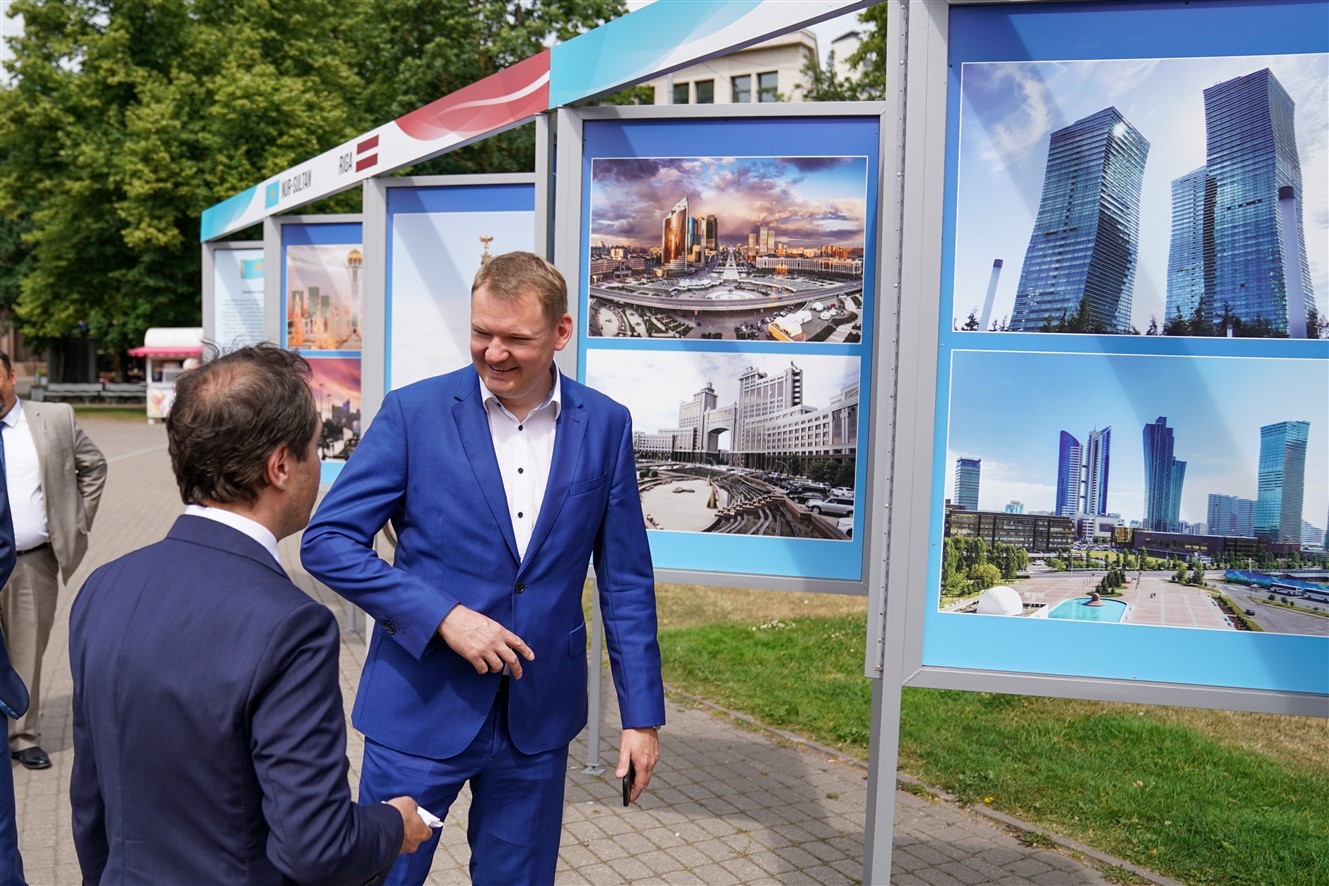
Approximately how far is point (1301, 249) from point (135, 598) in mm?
2892

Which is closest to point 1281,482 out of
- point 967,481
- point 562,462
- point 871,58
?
point 967,481

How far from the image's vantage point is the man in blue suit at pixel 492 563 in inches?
108

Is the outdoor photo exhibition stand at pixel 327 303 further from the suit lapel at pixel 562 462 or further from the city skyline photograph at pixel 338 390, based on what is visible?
the suit lapel at pixel 562 462

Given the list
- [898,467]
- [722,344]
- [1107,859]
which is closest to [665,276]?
[722,344]

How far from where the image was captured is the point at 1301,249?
10.1ft

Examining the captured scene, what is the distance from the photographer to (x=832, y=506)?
4582mm

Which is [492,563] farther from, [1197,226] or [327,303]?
[327,303]

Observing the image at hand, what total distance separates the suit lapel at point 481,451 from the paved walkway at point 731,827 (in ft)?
7.17

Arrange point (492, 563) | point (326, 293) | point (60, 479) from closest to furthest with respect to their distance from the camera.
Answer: point (492, 563), point (60, 479), point (326, 293)

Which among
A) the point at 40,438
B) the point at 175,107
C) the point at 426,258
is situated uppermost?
the point at 175,107

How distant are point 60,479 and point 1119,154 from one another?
4.86 m

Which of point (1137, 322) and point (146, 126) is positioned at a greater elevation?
point (146, 126)

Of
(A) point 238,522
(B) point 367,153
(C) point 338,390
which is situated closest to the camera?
(A) point 238,522

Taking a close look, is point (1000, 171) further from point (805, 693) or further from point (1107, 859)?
point (805, 693)
